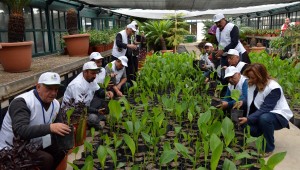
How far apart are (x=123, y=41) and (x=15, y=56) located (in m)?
2.39

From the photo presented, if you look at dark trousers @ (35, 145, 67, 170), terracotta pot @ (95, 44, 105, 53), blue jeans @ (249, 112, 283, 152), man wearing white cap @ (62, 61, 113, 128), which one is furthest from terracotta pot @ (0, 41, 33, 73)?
terracotta pot @ (95, 44, 105, 53)

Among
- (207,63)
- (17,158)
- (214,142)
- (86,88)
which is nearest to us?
(17,158)

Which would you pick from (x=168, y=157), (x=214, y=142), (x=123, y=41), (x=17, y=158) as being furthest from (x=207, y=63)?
(x=17, y=158)

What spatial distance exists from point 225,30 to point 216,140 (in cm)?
269

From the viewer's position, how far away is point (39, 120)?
84.3 inches

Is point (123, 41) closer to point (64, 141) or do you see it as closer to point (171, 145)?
point (171, 145)

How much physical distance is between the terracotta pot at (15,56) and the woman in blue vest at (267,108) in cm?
211

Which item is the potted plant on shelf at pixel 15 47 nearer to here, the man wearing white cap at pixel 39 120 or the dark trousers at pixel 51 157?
the man wearing white cap at pixel 39 120

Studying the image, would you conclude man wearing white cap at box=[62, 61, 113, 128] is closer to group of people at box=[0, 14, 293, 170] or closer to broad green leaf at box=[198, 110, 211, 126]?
group of people at box=[0, 14, 293, 170]

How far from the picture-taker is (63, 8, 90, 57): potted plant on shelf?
494cm

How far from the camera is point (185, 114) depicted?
3732mm

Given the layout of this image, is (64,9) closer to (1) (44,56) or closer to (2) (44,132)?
(1) (44,56)

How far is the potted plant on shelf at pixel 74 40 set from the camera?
4941 mm

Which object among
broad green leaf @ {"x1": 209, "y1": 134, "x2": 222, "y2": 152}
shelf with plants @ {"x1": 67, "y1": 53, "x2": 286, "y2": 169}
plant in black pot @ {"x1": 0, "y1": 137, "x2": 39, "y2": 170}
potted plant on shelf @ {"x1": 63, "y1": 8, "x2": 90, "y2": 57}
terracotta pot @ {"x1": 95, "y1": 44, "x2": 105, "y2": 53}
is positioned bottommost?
shelf with plants @ {"x1": 67, "y1": 53, "x2": 286, "y2": 169}
